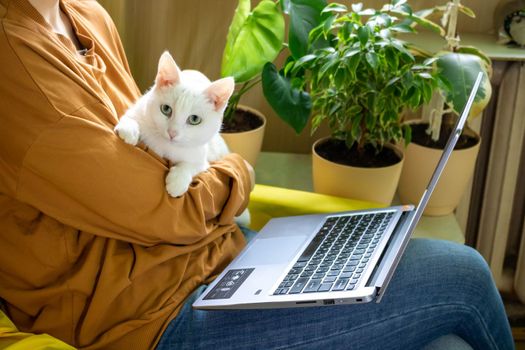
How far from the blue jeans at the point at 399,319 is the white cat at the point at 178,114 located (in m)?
0.26

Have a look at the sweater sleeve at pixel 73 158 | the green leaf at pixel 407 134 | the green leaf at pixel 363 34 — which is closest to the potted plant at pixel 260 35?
the green leaf at pixel 363 34

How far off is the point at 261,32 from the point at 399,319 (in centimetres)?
83

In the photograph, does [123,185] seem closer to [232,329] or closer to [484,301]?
[232,329]

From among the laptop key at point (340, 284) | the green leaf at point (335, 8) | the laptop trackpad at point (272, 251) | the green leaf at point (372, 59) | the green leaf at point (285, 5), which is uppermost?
the green leaf at point (335, 8)

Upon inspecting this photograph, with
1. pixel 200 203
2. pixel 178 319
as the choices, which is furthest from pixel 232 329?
pixel 200 203

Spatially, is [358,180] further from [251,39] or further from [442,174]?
[251,39]

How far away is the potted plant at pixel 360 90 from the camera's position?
149 centimetres

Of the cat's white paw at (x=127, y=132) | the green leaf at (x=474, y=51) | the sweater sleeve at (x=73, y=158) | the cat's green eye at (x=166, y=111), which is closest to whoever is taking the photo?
the sweater sleeve at (x=73, y=158)

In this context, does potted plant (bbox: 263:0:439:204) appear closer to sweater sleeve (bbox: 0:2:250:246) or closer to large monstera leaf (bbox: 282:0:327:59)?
large monstera leaf (bbox: 282:0:327:59)

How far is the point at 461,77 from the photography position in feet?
5.06

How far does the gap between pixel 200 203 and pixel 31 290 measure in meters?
0.31

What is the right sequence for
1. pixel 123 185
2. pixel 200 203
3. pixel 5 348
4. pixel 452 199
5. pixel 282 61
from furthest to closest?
1. pixel 282 61
2. pixel 452 199
3. pixel 200 203
4. pixel 123 185
5. pixel 5 348

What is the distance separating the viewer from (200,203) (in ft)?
3.88

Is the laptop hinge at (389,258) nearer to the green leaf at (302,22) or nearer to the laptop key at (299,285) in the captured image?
the laptop key at (299,285)
